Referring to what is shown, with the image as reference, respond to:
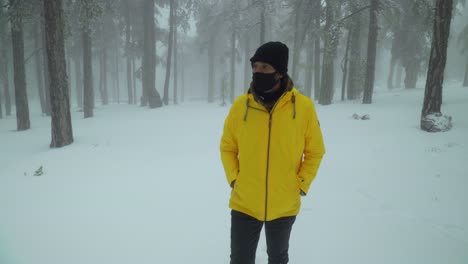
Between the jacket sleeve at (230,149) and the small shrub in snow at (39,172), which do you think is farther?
the small shrub in snow at (39,172)

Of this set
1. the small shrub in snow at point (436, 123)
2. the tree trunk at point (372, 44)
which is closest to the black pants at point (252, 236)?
the small shrub in snow at point (436, 123)

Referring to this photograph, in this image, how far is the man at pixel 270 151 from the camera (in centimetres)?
235

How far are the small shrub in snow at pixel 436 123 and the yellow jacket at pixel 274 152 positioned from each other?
797 centimetres

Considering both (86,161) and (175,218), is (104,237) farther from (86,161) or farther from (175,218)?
(86,161)

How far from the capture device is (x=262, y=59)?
7.63 ft

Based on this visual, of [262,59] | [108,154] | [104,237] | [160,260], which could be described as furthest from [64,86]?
[262,59]

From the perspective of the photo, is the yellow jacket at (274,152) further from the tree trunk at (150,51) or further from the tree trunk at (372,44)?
the tree trunk at (150,51)

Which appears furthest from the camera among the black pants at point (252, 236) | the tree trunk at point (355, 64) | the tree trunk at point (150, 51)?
the tree trunk at point (150, 51)

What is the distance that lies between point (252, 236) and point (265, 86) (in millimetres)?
1362

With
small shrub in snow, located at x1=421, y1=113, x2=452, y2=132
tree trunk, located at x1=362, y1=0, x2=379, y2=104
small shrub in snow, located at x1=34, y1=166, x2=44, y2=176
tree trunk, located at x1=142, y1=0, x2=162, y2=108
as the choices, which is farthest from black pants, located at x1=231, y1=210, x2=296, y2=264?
tree trunk, located at x1=142, y1=0, x2=162, y2=108

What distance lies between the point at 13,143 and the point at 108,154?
5404 millimetres

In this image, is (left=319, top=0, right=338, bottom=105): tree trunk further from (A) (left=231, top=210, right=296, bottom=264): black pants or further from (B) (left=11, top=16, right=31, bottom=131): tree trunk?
(B) (left=11, top=16, right=31, bottom=131): tree trunk

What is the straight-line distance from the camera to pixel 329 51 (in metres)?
14.9

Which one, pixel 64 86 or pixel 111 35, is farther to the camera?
pixel 111 35
